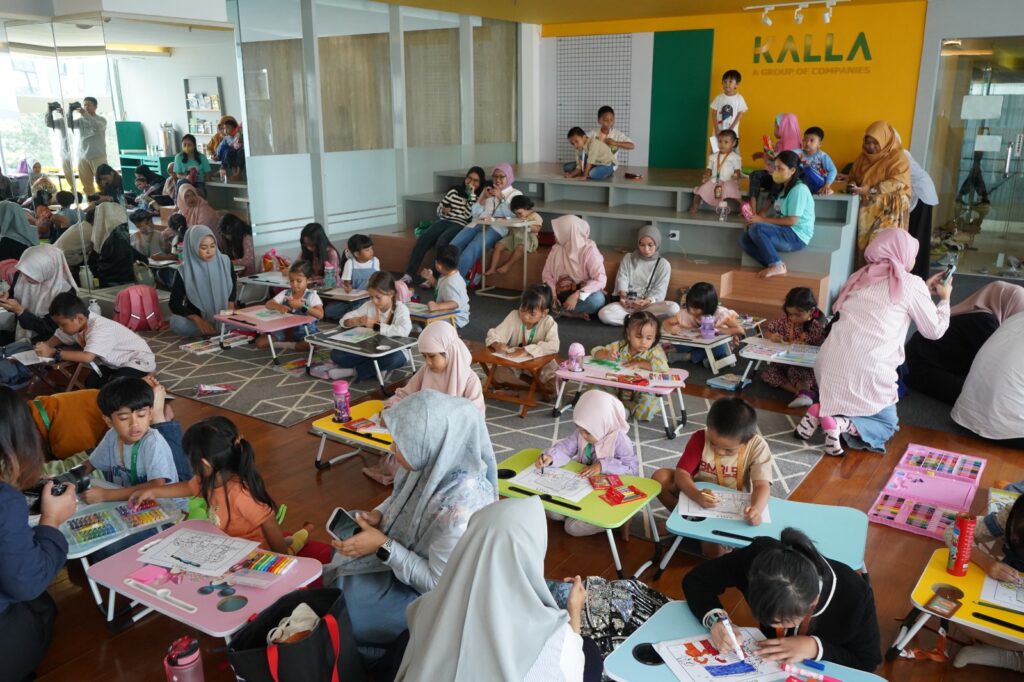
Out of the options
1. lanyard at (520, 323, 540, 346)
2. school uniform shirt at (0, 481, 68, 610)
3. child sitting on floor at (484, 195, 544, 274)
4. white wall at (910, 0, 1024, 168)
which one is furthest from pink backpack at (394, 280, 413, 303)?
white wall at (910, 0, 1024, 168)

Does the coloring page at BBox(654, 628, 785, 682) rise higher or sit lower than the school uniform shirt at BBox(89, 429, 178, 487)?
lower

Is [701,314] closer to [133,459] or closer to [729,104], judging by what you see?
[133,459]

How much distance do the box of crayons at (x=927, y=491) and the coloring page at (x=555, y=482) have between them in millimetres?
1938

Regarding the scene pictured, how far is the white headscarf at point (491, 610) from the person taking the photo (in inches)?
89.8

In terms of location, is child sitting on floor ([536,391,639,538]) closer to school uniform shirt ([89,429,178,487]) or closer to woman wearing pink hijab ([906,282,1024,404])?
school uniform shirt ([89,429,178,487])

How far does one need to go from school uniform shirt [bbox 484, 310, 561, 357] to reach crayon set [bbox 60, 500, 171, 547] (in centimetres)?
319

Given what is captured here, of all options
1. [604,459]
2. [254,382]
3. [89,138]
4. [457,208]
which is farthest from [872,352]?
[89,138]

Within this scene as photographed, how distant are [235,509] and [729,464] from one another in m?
2.43

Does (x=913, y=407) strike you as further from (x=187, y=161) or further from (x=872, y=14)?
(x=187, y=161)

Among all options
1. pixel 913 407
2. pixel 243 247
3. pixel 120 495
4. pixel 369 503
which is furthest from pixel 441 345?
pixel 243 247

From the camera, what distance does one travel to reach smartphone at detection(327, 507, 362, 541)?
132 inches

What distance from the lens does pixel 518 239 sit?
1061cm

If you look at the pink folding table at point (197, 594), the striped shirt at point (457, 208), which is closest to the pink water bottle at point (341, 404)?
the pink folding table at point (197, 594)

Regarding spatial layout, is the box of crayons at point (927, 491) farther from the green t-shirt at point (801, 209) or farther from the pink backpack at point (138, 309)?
the pink backpack at point (138, 309)
